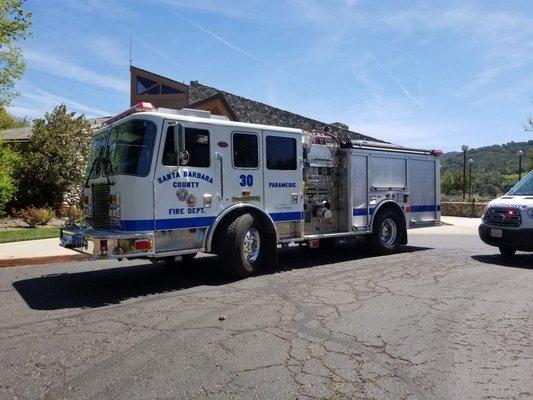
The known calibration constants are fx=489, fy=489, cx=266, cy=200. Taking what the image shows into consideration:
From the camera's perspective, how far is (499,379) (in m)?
4.08

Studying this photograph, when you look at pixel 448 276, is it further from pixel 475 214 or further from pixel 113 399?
pixel 475 214

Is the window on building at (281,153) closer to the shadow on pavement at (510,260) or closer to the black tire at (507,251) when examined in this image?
the shadow on pavement at (510,260)

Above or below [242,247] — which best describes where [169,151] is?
above

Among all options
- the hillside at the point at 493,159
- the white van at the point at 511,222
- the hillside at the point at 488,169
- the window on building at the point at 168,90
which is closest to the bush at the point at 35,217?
the white van at the point at 511,222

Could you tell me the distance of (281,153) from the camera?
906 cm

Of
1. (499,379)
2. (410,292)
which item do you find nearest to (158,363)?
(499,379)

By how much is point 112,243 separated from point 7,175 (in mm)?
13605

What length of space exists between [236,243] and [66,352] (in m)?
3.62

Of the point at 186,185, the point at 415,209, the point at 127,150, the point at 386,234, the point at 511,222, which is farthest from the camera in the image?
the point at 415,209

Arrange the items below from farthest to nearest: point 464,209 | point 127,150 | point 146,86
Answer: point 146,86 → point 464,209 → point 127,150

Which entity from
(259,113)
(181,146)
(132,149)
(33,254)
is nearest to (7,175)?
(33,254)

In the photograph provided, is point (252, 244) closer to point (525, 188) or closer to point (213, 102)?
point (525, 188)

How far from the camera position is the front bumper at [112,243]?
6777 mm

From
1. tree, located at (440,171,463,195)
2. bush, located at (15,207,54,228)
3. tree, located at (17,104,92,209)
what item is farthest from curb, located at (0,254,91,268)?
tree, located at (440,171,463,195)
